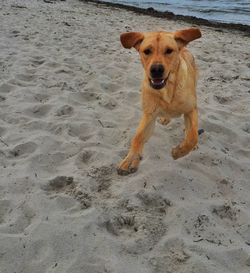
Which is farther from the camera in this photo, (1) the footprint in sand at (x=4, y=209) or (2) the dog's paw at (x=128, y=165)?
(2) the dog's paw at (x=128, y=165)

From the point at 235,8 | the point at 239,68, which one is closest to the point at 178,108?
the point at 239,68

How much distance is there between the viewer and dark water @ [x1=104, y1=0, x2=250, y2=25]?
49.0 ft

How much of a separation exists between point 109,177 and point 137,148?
43 centimetres

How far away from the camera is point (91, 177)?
13.3 feet

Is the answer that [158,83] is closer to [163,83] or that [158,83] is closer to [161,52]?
[163,83]

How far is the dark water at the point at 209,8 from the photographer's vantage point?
14.9 metres

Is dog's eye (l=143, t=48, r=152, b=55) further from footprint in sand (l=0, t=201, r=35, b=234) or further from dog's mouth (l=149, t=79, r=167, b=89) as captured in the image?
footprint in sand (l=0, t=201, r=35, b=234)

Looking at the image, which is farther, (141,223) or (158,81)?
(158,81)

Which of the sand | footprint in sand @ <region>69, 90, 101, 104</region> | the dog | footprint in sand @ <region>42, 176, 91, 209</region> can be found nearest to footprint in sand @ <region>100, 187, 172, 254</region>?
the sand

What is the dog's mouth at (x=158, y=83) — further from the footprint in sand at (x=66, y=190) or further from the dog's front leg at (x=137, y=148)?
the footprint in sand at (x=66, y=190)

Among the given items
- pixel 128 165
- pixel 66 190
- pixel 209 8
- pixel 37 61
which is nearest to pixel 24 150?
pixel 66 190

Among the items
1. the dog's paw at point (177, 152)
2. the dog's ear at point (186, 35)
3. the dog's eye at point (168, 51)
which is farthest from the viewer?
the dog's paw at point (177, 152)

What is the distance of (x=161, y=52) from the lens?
150 inches

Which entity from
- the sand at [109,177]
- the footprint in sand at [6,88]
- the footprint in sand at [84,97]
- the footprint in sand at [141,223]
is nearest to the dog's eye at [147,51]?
the sand at [109,177]
